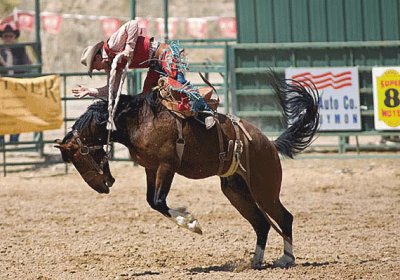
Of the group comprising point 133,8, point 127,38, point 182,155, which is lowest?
point 182,155

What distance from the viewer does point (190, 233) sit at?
9.12 m

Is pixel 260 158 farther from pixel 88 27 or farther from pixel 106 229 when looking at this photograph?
pixel 88 27

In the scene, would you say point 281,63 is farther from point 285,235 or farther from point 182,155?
point 182,155

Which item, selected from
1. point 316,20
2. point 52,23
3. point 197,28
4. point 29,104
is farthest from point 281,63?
point 52,23

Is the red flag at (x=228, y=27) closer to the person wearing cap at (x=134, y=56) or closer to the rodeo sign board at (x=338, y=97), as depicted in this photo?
the rodeo sign board at (x=338, y=97)

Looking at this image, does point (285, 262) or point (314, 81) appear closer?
point (285, 262)

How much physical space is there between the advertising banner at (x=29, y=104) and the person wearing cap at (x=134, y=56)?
590 cm

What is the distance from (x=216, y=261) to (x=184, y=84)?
1491 mm

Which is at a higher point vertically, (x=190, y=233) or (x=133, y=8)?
(x=133, y=8)

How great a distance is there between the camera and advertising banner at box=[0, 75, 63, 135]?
1319 cm

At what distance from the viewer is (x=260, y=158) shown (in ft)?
25.0

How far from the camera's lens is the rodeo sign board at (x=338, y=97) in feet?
44.7

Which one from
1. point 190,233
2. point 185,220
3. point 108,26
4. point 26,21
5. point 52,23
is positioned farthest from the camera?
point 52,23

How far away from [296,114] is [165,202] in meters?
1.56
